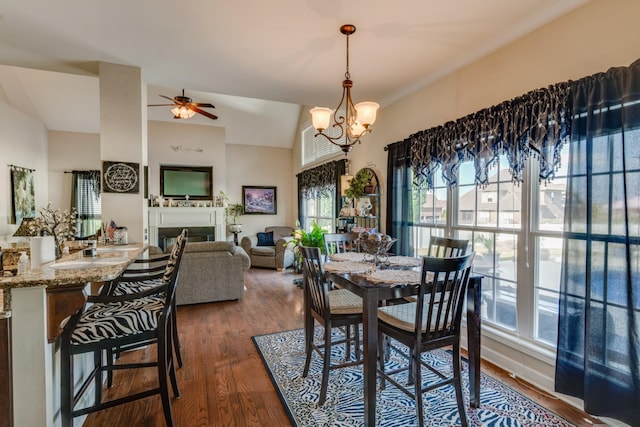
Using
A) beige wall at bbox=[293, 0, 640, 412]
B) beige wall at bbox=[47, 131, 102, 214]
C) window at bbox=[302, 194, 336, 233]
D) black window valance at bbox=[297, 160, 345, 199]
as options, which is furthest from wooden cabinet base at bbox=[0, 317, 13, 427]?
beige wall at bbox=[47, 131, 102, 214]

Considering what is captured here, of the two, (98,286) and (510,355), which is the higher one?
(98,286)

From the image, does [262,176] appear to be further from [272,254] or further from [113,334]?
[113,334]

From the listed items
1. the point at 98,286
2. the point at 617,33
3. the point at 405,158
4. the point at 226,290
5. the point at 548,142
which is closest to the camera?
the point at 617,33

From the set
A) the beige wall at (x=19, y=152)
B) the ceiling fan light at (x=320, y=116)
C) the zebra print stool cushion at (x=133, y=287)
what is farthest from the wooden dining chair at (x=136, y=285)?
the beige wall at (x=19, y=152)

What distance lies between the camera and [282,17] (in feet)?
7.39

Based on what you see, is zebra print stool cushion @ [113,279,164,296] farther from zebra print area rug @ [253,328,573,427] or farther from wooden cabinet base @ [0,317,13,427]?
zebra print area rug @ [253,328,573,427]

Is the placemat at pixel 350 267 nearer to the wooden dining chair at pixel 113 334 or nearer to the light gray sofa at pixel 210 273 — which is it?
the wooden dining chair at pixel 113 334

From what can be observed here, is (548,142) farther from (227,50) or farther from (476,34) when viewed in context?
(227,50)

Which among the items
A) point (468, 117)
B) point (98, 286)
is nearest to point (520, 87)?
point (468, 117)

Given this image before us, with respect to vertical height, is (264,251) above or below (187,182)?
below

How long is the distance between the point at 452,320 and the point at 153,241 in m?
6.36

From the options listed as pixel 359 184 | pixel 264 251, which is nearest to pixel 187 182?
Answer: pixel 264 251

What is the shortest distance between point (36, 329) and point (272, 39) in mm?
2451

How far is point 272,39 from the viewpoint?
2.54 m
